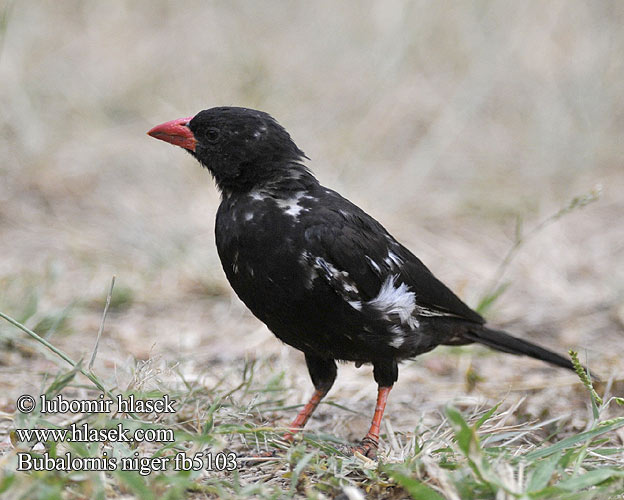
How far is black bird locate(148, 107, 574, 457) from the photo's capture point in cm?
318

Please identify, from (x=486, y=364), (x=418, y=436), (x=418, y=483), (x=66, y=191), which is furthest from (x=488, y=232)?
(x=418, y=483)

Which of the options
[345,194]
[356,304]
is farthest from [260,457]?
[345,194]

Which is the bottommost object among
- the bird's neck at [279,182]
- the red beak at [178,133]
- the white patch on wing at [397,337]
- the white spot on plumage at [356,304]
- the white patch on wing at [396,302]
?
the white patch on wing at [397,337]

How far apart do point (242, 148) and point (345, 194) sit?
324 cm

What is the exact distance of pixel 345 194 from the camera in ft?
22.2

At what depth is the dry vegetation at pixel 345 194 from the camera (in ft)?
9.71

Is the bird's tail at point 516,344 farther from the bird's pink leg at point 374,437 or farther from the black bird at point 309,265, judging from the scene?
the bird's pink leg at point 374,437

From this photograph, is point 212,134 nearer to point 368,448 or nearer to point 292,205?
point 292,205

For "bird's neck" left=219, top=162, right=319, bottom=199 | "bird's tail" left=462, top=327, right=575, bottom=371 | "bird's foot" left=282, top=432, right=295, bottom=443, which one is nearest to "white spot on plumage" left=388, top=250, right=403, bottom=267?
"bird's neck" left=219, top=162, right=319, bottom=199

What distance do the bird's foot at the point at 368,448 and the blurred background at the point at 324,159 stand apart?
77 cm

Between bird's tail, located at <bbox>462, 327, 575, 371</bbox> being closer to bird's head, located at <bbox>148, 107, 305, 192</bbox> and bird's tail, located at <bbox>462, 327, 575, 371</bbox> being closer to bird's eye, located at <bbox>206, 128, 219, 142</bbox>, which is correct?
bird's head, located at <bbox>148, 107, 305, 192</bbox>

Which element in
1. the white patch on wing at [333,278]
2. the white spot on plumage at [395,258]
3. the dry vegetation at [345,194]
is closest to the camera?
the dry vegetation at [345,194]

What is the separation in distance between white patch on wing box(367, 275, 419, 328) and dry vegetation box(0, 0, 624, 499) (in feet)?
1.63

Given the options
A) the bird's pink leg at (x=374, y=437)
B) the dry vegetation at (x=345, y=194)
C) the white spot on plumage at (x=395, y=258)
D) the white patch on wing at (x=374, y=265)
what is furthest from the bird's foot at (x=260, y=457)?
the white spot on plumage at (x=395, y=258)
